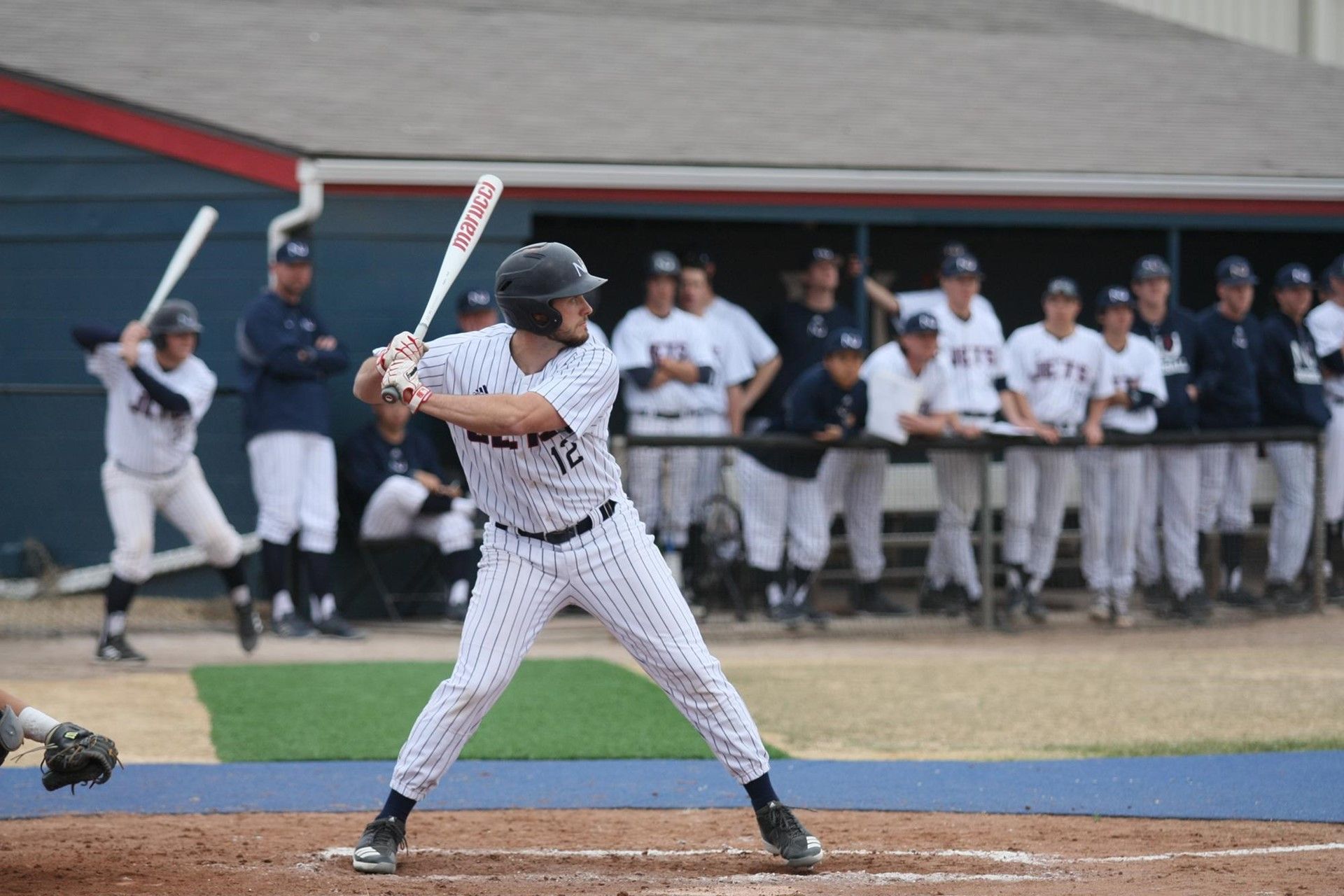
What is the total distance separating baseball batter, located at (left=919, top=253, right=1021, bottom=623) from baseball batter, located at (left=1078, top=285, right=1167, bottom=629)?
618 mm

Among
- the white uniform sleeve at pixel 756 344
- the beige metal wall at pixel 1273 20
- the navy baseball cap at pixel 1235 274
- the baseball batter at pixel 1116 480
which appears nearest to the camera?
the baseball batter at pixel 1116 480

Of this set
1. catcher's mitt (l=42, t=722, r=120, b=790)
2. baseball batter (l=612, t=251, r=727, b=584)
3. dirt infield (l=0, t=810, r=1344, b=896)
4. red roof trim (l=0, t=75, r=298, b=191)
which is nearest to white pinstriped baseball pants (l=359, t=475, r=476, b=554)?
baseball batter (l=612, t=251, r=727, b=584)

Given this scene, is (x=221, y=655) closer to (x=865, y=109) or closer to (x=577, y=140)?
(x=577, y=140)

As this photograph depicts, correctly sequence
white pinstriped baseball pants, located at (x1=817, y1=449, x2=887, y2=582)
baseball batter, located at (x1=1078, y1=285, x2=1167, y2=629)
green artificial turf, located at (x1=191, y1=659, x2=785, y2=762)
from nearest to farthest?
1. green artificial turf, located at (x1=191, y1=659, x2=785, y2=762)
2. white pinstriped baseball pants, located at (x1=817, y1=449, x2=887, y2=582)
3. baseball batter, located at (x1=1078, y1=285, x2=1167, y2=629)

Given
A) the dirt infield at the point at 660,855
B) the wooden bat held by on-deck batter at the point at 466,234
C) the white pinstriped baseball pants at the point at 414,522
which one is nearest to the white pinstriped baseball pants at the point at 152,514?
the white pinstriped baseball pants at the point at 414,522

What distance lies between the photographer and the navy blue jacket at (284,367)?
30.9 feet

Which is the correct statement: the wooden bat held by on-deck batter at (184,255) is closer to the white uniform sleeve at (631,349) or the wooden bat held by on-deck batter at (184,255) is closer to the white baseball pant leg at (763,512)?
the white uniform sleeve at (631,349)

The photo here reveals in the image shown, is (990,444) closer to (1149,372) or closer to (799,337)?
(1149,372)

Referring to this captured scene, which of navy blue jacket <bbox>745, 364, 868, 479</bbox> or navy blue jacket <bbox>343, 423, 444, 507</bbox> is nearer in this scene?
navy blue jacket <bbox>745, 364, 868, 479</bbox>

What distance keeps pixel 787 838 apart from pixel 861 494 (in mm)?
5389

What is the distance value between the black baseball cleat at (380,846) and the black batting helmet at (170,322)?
4.44m

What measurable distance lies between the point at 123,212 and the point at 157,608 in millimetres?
2532

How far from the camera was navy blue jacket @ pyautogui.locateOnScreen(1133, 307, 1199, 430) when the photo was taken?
10.4m

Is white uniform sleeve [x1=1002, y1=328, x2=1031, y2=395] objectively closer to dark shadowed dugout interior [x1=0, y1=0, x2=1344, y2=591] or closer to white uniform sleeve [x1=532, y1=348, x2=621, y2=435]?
dark shadowed dugout interior [x1=0, y1=0, x2=1344, y2=591]
